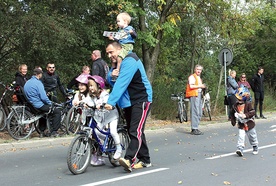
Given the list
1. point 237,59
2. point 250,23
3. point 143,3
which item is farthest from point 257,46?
point 143,3

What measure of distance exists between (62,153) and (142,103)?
3113 mm

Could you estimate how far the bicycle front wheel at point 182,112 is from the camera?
52.9ft

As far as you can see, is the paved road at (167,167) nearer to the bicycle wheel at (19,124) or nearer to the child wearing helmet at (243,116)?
the child wearing helmet at (243,116)

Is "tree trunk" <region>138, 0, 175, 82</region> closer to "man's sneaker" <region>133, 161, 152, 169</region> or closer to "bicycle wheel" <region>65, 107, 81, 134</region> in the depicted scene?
"bicycle wheel" <region>65, 107, 81, 134</region>

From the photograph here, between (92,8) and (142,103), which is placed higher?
(92,8)

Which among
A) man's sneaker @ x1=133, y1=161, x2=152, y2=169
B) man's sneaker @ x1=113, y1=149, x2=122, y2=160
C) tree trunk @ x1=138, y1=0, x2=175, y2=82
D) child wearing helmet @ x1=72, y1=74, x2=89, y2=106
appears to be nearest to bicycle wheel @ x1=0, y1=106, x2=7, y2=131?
child wearing helmet @ x1=72, y1=74, x2=89, y2=106

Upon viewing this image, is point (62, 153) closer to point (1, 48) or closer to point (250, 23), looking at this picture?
point (1, 48)

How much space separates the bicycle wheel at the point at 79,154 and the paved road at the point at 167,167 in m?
0.14

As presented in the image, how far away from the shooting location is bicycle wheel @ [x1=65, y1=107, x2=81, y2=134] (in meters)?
11.6

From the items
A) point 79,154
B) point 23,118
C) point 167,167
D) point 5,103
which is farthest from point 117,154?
point 5,103

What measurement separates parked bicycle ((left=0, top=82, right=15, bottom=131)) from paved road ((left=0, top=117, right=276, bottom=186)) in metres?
Result: 2.13

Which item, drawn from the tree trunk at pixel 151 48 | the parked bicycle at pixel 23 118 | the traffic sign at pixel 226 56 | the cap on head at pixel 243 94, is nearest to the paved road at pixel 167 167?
the parked bicycle at pixel 23 118

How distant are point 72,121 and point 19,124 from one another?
5.11ft

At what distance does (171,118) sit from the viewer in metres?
17.5
